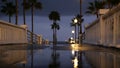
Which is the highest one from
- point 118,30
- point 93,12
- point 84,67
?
point 93,12

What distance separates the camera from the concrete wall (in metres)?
32.2

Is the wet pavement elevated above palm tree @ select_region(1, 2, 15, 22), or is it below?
below

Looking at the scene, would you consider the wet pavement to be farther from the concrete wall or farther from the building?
the concrete wall

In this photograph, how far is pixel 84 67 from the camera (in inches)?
436

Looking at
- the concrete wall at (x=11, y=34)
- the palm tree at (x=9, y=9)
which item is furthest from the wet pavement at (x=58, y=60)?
the palm tree at (x=9, y=9)

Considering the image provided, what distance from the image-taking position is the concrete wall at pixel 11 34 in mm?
32162

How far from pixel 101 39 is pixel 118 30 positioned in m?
9.84

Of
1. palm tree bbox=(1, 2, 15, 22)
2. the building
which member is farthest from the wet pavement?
palm tree bbox=(1, 2, 15, 22)

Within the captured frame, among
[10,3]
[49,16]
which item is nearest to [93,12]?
[10,3]

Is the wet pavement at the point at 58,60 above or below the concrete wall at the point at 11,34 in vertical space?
below

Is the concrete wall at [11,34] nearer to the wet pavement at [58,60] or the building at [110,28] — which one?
the building at [110,28]

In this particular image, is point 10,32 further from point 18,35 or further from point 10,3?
point 10,3

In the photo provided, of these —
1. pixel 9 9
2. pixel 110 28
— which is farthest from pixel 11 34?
pixel 9 9

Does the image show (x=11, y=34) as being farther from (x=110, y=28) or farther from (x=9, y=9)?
(x=9, y=9)
